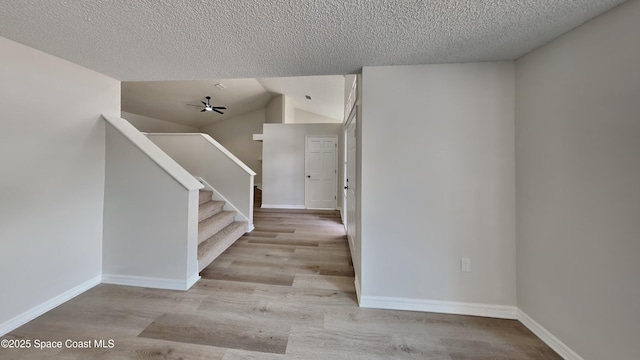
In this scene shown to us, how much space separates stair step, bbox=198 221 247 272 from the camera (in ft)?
7.81

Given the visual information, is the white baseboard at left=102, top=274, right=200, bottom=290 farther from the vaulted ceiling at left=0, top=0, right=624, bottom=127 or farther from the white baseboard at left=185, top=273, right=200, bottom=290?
the vaulted ceiling at left=0, top=0, right=624, bottom=127

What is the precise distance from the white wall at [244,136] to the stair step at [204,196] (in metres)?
4.71

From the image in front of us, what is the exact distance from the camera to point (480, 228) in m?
1.73

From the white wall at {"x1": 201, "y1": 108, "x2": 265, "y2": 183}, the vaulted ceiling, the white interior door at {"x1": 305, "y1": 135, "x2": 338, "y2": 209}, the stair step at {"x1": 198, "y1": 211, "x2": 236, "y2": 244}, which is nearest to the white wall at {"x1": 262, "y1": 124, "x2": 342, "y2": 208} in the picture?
the white interior door at {"x1": 305, "y1": 135, "x2": 338, "y2": 209}

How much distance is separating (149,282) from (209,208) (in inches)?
53.1

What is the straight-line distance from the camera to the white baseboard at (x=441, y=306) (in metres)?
1.71

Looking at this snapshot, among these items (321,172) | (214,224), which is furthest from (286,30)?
(321,172)

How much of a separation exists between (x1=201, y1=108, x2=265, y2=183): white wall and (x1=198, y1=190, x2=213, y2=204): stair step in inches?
186

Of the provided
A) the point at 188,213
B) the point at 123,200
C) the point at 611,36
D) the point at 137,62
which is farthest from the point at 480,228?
the point at 123,200

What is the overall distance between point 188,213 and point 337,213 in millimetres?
3660

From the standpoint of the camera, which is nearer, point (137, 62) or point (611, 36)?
point (611, 36)

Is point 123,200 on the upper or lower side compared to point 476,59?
lower

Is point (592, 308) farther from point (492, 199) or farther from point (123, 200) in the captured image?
Result: point (123, 200)

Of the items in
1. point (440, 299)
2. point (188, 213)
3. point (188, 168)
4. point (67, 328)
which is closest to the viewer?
point (67, 328)
